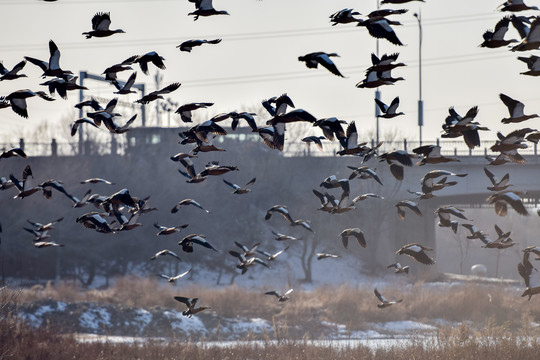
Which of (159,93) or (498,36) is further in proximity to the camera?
(159,93)

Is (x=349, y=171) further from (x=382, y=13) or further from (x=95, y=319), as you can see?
(x=382, y=13)

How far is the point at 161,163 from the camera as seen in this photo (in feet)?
218

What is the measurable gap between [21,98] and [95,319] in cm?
2095

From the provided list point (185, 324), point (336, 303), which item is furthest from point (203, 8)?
point (336, 303)

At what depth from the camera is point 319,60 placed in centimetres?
1020

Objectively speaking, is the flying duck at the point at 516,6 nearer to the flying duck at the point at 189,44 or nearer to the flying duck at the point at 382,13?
the flying duck at the point at 382,13

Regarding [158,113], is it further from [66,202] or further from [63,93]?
[63,93]

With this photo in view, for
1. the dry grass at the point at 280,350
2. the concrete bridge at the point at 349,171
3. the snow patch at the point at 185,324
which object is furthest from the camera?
the concrete bridge at the point at 349,171

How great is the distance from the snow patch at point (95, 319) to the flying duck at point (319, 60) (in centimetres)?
2242

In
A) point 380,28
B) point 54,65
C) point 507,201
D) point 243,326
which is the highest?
point 380,28

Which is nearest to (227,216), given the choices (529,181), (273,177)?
(273,177)

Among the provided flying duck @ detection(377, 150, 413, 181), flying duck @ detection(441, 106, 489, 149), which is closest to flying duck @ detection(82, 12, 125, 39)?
flying duck @ detection(377, 150, 413, 181)

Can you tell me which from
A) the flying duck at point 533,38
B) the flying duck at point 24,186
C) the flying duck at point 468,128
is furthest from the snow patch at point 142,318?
the flying duck at point 533,38

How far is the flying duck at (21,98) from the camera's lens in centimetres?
1148
